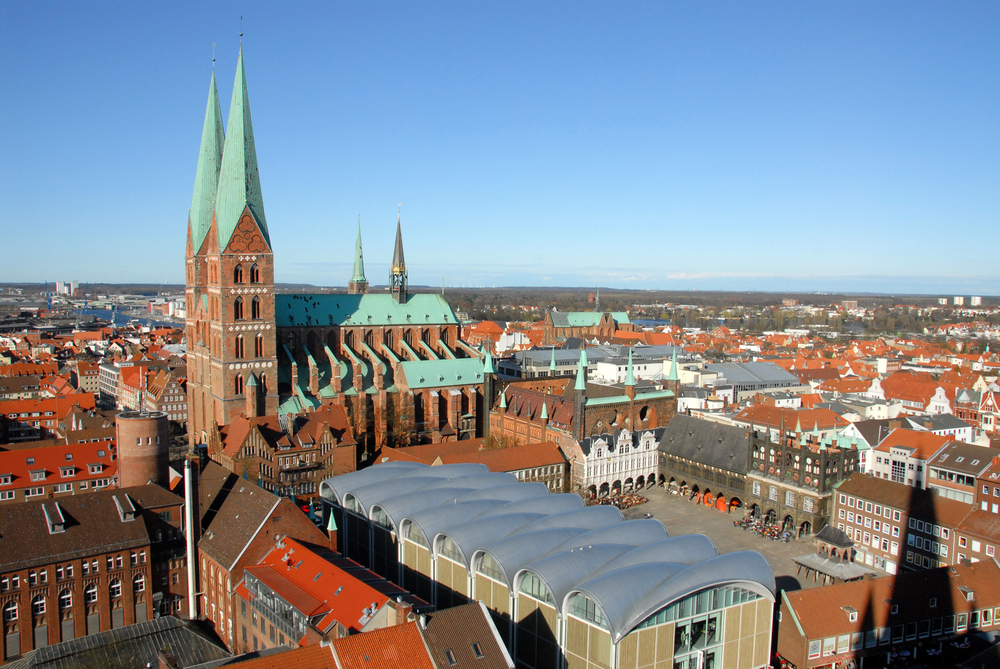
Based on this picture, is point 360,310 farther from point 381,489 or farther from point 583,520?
point 583,520

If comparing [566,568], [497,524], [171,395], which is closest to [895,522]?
[497,524]

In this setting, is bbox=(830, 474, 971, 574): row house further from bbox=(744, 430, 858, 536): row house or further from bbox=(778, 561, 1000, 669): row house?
bbox=(778, 561, 1000, 669): row house

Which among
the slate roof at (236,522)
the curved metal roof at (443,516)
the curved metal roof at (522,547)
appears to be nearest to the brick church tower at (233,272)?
the slate roof at (236,522)

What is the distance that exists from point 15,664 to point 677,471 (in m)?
54.4

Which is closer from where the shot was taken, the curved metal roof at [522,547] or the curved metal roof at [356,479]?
the curved metal roof at [522,547]

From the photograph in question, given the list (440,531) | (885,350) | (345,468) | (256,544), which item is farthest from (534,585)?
(885,350)

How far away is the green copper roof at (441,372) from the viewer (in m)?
85.3

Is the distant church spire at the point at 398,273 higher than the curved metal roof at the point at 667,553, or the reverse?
the distant church spire at the point at 398,273

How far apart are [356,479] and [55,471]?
27602 millimetres

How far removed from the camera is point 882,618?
4197 centimetres

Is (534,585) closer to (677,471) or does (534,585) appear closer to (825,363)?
(677,471)

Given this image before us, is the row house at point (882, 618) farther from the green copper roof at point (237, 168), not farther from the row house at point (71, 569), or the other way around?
the green copper roof at point (237, 168)

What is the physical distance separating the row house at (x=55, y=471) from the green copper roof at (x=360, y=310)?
77.5 feet

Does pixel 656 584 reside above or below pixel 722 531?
above
